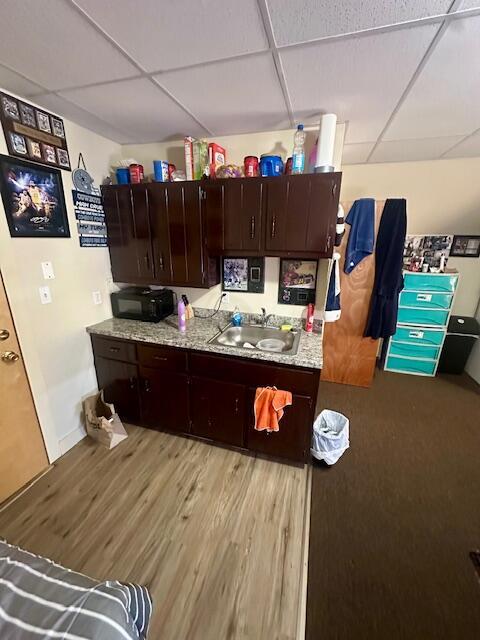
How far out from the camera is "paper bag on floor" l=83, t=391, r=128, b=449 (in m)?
2.09

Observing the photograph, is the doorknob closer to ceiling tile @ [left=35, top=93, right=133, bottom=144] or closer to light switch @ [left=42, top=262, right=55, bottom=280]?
light switch @ [left=42, top=262, right=55, bottom=280]

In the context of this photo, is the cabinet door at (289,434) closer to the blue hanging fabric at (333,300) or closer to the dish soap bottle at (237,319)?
the dish soap bottle at (237,319)

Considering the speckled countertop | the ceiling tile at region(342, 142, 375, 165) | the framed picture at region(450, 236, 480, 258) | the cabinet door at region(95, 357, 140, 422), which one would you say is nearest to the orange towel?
the speckled countertop

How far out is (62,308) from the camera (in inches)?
76.2

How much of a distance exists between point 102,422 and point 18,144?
1.97 meters

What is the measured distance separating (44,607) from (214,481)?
1217 mm

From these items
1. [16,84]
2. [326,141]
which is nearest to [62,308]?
[16,84]

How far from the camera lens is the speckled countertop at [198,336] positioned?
169 centimetres

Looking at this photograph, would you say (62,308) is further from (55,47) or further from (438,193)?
(438,193)

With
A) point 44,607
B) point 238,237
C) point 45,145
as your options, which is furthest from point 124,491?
point 45,145

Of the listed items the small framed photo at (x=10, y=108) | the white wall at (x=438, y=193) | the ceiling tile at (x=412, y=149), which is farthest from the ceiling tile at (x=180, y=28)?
the white wall at (x=438, y=193)

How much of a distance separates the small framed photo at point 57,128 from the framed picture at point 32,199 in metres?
0.23

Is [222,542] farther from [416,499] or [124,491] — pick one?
[416,499]

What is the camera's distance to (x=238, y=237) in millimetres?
1915
